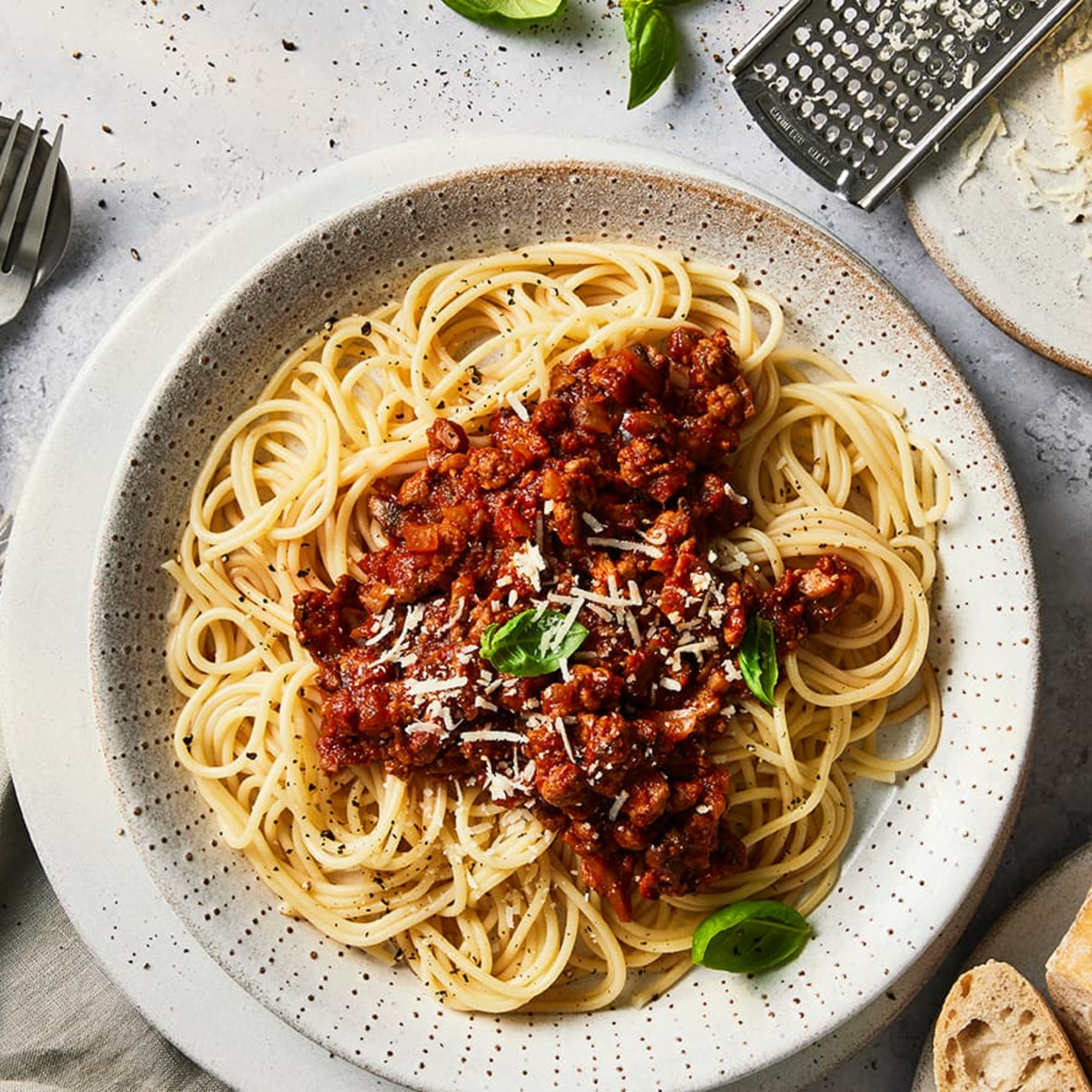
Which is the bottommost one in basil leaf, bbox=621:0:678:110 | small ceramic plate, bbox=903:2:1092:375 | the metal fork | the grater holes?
the metal fork

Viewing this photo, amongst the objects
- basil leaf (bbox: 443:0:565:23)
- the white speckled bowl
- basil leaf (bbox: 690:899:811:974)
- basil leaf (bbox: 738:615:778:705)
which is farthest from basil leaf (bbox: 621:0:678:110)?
basil leaf (bbox: 690:899:811:974)

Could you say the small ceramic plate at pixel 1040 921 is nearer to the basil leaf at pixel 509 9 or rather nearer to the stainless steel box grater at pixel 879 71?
the stainless steel box grater at pixel 879 71

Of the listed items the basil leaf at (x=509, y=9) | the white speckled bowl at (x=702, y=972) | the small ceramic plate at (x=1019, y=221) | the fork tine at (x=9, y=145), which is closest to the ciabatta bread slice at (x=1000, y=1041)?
the white speckled bowl at (x=702, y=972)

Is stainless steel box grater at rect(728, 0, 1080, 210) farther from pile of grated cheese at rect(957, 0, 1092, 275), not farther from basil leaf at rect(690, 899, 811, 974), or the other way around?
basil leaf at rect(690, 899, 811, 974)

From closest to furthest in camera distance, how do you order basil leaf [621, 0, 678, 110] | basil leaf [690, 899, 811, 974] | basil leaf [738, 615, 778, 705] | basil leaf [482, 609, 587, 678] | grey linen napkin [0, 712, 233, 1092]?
basil leaf [482, 609, 587, 678] < basil leaf [738, 615, 778, 705] < basil leaf [690, 899, 811, 974] < basil leaf [621, 0, 678, 110] < grey linen napkin [0, 712, 233, 1092]

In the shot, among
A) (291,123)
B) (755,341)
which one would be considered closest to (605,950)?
(755,341)

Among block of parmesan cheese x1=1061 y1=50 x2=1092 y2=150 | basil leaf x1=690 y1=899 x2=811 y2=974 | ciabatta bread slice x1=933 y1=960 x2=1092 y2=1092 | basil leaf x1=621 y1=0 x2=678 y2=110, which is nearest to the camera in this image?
basil leaf x1=690 y1=899 x2=811 y2=974

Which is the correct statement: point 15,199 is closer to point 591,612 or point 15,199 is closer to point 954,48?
point 591,612
